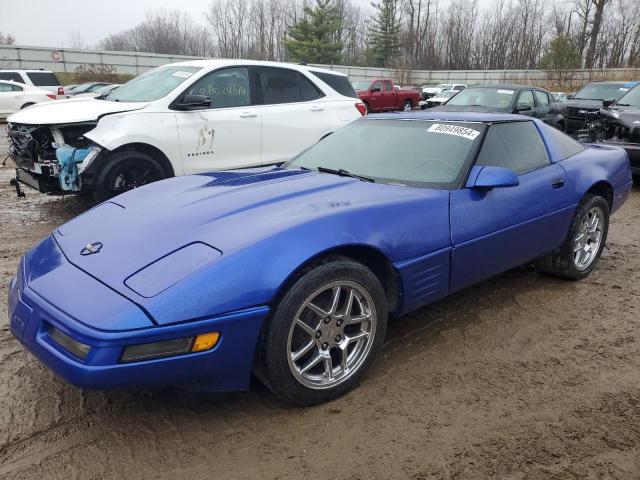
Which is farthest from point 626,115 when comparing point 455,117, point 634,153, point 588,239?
point 455,117

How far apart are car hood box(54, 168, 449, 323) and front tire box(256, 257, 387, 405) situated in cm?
12

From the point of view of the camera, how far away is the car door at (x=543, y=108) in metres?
11.0

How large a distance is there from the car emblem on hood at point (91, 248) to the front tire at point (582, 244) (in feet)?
10.7

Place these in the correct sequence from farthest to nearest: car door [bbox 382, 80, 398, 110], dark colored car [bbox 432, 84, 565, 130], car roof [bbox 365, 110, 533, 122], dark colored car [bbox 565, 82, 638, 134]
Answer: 1. car door [bbox 382, 80, 398, 110]
2. dark colored car [bbox 565, 82, 638, 134]
3. dark colored car [bbox 432, 84, 565, 130]
4. car roof [bbox 365, 110, 533, 122]

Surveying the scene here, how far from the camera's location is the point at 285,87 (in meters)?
6.69

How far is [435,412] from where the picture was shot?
2.43 meters

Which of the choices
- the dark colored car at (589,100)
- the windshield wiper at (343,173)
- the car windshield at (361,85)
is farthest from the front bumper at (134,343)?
the car windshield at (361,85)

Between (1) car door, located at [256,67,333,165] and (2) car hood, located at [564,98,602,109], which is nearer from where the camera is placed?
(1) car door, located at [256,67,333,165]

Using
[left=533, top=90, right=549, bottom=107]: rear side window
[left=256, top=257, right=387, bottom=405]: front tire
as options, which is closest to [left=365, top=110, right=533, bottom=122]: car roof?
[left=256, top=257, right=387, bottom=405]: front tire

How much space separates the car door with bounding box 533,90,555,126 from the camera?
11.0 meters

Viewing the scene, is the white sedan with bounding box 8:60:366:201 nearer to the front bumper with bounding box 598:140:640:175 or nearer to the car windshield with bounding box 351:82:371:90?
the front bumper with bounding box 598:140:640:175

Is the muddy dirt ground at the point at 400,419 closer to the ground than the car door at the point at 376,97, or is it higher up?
closer to the ground

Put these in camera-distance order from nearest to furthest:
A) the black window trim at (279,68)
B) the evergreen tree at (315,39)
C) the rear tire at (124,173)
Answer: the rear tire at (124,173) < the black window trim at (279,68) < the evergreen tree at (315,39)

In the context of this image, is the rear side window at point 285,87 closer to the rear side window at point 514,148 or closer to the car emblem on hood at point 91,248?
the rear side window at point 514,148
